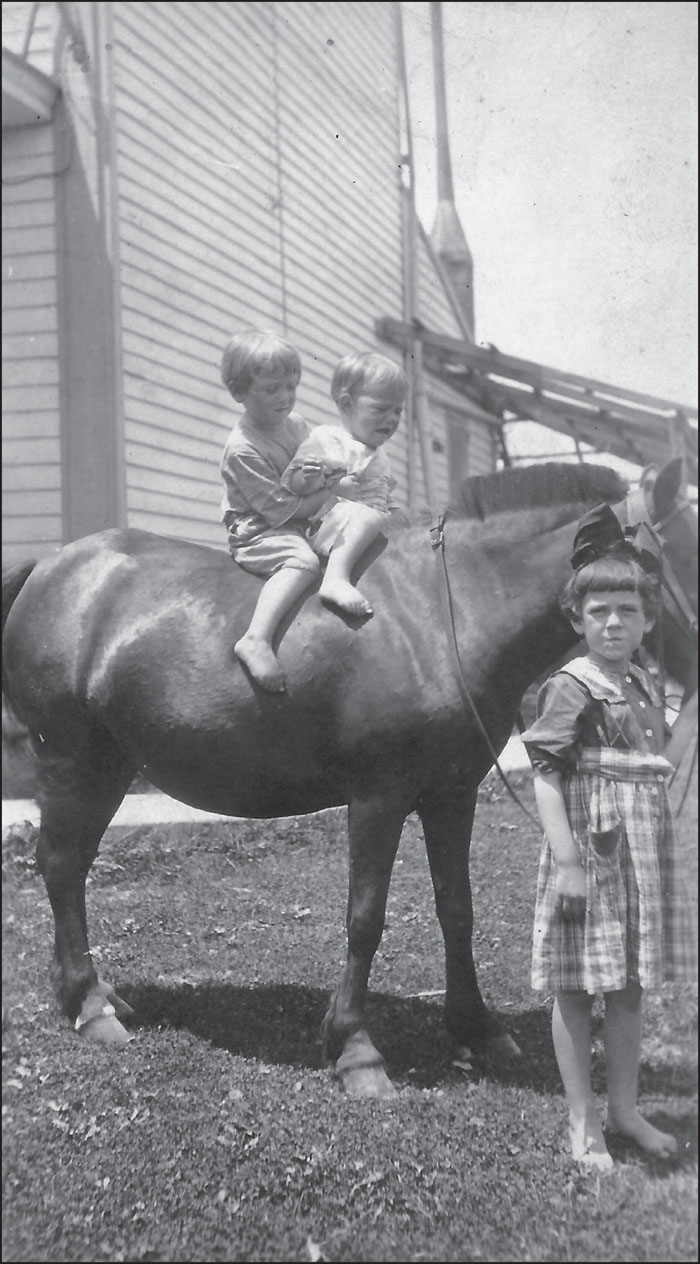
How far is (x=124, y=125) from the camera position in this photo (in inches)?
101

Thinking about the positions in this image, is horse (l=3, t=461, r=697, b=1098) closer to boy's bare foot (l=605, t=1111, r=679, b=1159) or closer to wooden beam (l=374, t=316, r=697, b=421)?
wooden beam (l=374, t=316, r=697, b=421)

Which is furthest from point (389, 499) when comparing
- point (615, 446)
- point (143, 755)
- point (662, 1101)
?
point (662, 1101)

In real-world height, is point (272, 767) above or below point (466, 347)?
below

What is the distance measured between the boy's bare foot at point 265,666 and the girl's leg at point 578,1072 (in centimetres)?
98

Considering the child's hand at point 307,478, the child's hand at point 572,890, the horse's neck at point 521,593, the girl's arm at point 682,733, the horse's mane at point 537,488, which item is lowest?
the child's hand at point 572,890

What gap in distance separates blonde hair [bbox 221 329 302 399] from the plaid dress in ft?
3.24

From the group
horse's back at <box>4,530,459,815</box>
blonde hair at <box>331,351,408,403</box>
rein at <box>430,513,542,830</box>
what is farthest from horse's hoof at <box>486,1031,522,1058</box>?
blonde hair at <box>331,351,408,403</box>

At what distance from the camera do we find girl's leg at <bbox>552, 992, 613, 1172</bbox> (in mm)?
2088

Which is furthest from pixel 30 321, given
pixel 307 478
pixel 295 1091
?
pixel 295 1091

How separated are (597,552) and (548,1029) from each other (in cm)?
105

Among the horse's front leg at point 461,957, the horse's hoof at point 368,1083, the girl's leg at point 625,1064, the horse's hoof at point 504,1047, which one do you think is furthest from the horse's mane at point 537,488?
the horse's hoof at point 368,1083

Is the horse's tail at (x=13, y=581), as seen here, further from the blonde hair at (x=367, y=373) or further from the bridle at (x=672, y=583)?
the bridle at (x=672, y=583)

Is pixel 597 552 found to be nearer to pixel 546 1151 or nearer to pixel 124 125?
pixel 546 1151

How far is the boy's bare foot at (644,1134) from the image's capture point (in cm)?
202
